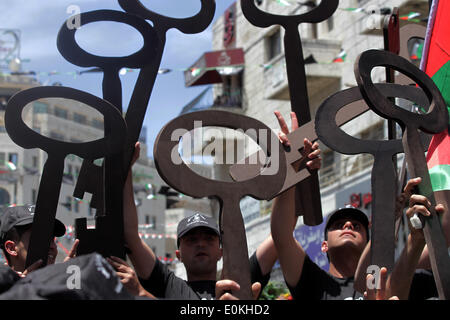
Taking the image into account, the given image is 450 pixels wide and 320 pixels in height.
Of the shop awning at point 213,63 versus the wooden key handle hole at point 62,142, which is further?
the shop awning at point 213,63

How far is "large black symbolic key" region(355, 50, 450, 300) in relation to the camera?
2.91m

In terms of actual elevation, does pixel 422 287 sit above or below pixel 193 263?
below

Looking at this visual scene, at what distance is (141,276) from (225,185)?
0.77m

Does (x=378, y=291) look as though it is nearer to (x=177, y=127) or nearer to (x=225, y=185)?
(x=225, y=185)

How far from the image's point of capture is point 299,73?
147 inches

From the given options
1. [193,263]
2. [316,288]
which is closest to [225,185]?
[316,288]

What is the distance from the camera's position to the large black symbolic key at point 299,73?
3637 mm

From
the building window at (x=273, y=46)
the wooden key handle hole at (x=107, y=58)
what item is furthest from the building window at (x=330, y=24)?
the wooden key handle hole at (x=107, y=58)

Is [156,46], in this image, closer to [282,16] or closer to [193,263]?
[282,16]

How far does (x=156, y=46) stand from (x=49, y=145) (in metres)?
0.59

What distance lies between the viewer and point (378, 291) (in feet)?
9.62

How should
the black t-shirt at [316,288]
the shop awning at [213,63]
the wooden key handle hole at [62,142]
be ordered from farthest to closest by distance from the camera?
the shop awning at [213,63] < the black t-shirt at [316,288] < the wooden key handle hole at [62,142]

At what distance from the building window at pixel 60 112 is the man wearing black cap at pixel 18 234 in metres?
50.3

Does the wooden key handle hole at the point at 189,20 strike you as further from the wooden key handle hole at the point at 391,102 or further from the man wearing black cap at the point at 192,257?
the wooden key handle hole at the point at 391,102
